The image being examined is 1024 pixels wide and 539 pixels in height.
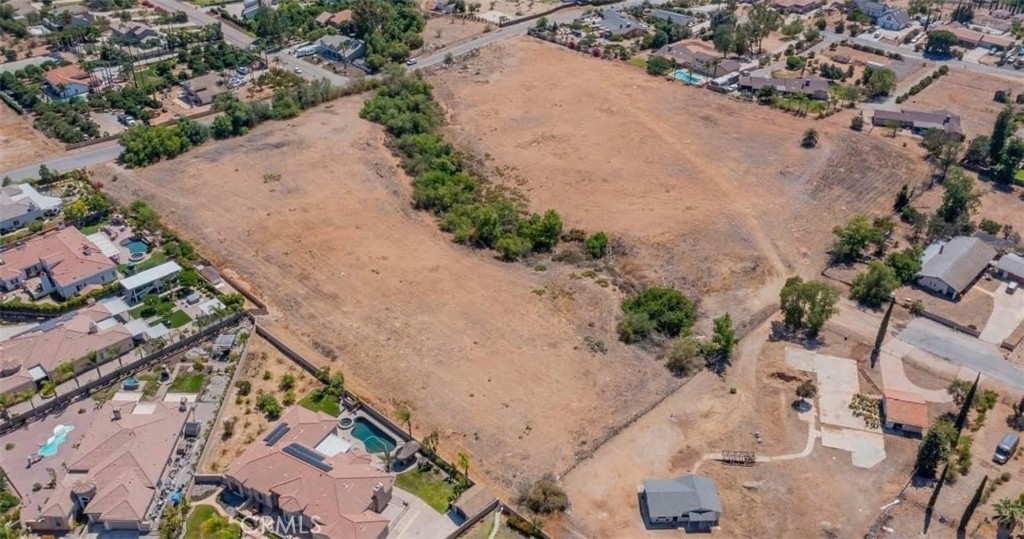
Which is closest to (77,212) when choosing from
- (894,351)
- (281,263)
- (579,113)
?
(281,263)

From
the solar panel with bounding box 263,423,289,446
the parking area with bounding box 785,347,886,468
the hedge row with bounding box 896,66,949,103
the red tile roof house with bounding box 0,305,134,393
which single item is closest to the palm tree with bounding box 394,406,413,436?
the solar panel with bounding box 263,423,289,446

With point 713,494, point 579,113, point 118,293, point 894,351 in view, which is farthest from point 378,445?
point 579,113

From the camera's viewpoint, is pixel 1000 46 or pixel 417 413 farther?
pixel 1000 46

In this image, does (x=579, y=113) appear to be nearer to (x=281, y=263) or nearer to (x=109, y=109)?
(x=281, y=263)

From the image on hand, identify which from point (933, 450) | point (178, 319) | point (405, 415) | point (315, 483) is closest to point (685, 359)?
point (933, 450)

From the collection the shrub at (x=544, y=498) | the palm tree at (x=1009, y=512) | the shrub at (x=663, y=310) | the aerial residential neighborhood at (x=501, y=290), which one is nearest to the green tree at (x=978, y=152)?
the aerial residential neighborhood at (x=501, y=290)

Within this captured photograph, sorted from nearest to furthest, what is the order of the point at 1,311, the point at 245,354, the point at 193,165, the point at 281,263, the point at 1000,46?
Answer: the point at 245,354 < the point at 1,311 < the point at 281,263 < the point at 193,165 < the point at 1000,46

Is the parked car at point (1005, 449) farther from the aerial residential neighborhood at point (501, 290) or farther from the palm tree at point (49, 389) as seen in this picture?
the palm tree at point (49, 389)

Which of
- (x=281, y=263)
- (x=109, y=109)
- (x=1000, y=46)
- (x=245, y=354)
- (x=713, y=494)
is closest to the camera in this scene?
(x=713, y=494)
